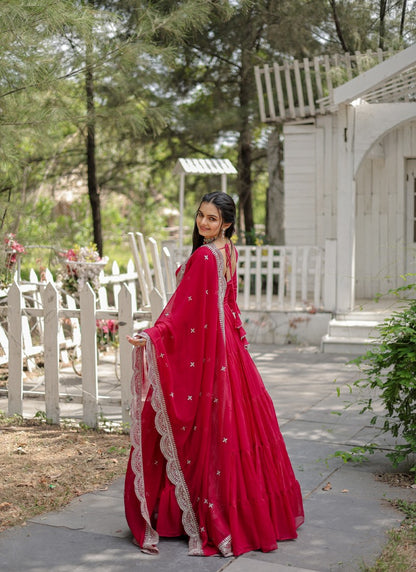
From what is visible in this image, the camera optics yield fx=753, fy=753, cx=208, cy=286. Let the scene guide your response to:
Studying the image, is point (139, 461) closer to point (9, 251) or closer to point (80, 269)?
point (9, 251)

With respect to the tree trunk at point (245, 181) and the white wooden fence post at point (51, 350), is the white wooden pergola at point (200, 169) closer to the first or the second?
the tree trunk at point (245, 181)

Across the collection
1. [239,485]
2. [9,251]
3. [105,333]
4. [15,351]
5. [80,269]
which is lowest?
[239,485]

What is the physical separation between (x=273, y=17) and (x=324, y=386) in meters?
7.94

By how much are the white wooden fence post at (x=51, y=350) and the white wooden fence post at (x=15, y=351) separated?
0.83 feet

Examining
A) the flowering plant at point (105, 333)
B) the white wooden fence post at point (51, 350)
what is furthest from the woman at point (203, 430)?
the flowering plant at point (105, 333)

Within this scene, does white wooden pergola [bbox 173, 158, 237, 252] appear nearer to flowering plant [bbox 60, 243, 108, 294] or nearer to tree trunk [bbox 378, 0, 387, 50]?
flowering plant [bbox 60, 243, 108, 294]

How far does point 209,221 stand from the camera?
3.92 metres

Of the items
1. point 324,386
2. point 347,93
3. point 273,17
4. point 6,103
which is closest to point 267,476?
point 324,386

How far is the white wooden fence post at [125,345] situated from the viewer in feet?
18.5

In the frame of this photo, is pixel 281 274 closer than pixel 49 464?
No

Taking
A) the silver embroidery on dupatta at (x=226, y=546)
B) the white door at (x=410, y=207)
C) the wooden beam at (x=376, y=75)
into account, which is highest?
the wooden beam at (x=376, y=75)

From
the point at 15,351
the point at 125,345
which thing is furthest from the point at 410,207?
the point at 15,351

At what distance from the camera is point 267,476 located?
380 cm

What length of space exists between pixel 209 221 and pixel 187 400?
929mm
